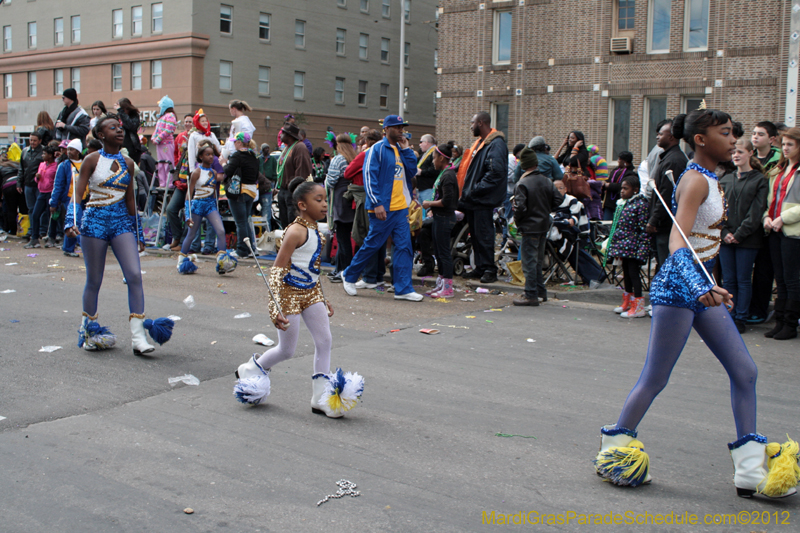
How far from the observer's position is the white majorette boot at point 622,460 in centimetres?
405

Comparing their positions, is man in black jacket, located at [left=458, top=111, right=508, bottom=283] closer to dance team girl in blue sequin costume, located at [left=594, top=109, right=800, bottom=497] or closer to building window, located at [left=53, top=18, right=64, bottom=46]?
dance team girl in blue sequin costume, located at [left=594, top=109, right=800, bottom=497]

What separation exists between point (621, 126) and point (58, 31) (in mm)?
40247

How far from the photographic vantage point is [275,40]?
4781 centimetres

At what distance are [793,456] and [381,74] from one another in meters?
52.5

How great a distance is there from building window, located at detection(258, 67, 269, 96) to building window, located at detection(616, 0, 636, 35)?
2523cm

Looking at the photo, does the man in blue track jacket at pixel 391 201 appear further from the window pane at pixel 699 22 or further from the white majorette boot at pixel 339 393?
the window pane at pixel 699 22

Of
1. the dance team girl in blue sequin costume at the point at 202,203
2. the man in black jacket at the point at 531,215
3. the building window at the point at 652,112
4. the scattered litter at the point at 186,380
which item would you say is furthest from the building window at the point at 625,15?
the scattered litter at the point at 186,380

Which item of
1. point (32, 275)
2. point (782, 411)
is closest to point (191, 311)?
point (32, 275)

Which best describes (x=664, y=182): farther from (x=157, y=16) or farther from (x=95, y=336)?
(x=157, y=16)

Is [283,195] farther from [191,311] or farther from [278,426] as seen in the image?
[278,426]

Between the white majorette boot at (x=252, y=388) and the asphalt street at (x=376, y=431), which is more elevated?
the white majorette boot at (x=252, y=388)

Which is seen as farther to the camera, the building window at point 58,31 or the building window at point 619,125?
the building window at point 58,31

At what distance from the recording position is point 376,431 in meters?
4.99

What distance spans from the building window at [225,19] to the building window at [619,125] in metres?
26.1
